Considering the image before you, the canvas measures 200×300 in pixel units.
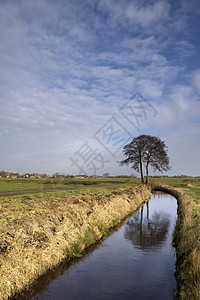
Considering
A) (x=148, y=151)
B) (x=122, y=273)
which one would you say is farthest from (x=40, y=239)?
(x=148, y=151)

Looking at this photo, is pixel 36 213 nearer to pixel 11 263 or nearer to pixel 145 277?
pixel 11 263

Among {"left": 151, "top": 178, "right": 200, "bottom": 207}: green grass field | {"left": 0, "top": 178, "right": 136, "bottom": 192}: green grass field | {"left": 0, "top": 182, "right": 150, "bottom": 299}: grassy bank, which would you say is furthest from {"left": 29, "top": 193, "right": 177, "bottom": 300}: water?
{"left": 0, "top": 178, "right": 136, "bottom": 192}: green grass field

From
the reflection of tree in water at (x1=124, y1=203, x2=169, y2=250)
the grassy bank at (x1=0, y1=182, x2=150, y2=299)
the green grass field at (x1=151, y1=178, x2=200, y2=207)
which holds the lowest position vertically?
the reflection of tree in water at (x1=124, y1=203, x2=169, y2=250)

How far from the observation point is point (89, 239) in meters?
12.1

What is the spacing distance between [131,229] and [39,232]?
345 inches

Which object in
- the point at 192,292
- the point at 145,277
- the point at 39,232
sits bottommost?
the point at 145,277

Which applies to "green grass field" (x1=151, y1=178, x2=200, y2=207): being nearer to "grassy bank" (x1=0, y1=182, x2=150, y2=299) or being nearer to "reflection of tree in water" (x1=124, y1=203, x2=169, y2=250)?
"reflection of tree in water" (x1=124, y1=203, x2=169, y2=250)

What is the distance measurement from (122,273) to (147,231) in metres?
7.32

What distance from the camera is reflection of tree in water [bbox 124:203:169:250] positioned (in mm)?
13086

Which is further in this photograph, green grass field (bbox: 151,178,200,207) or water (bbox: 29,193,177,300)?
green grass field (bbox: 151,178,200,207)

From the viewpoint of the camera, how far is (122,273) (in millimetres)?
8898

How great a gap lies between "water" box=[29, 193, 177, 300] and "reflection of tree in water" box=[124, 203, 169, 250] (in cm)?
5

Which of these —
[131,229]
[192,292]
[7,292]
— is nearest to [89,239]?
[131,229]

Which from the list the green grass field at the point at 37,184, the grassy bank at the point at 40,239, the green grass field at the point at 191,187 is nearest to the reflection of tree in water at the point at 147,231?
the grassy bank at the point at 40,239
